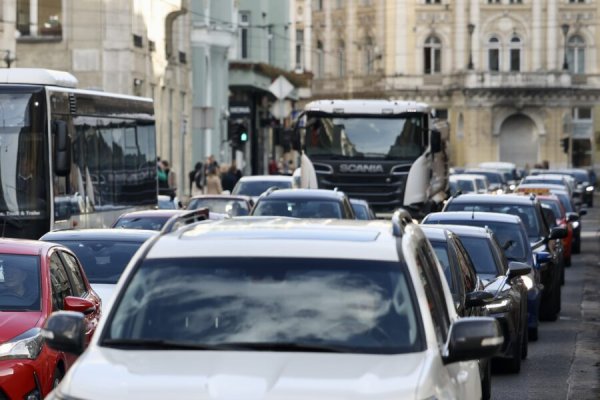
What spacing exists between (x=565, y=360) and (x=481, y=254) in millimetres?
1621

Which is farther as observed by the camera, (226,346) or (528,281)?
(528,281)

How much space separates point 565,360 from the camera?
1884 cm

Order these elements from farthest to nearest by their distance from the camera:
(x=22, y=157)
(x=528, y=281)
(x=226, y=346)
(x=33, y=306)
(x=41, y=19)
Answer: (x=41, y=19), (x=22, y=157), (x=528, y=281), (x=33, y=306), (x=226, y=346)

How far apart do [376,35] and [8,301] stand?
109 metres

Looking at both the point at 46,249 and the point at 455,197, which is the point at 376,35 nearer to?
the point at 455,197

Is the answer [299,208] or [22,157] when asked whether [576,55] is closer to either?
[299,208]

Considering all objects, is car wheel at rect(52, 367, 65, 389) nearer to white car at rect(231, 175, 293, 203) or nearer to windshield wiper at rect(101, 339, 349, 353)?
windshield wiper at rect(101, 339, 349, 353)

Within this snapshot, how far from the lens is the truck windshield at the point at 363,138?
129 feet

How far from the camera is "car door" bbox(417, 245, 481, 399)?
7.65m

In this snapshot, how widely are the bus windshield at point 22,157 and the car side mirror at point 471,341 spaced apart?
634 inches

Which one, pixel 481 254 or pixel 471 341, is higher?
pixel 471 341

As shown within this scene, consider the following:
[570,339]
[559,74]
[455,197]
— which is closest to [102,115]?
[455,197]

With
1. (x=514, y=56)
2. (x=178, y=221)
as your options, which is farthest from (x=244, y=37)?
(x=178, y=221)

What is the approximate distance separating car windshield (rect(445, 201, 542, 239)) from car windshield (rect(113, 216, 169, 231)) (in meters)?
3.99
